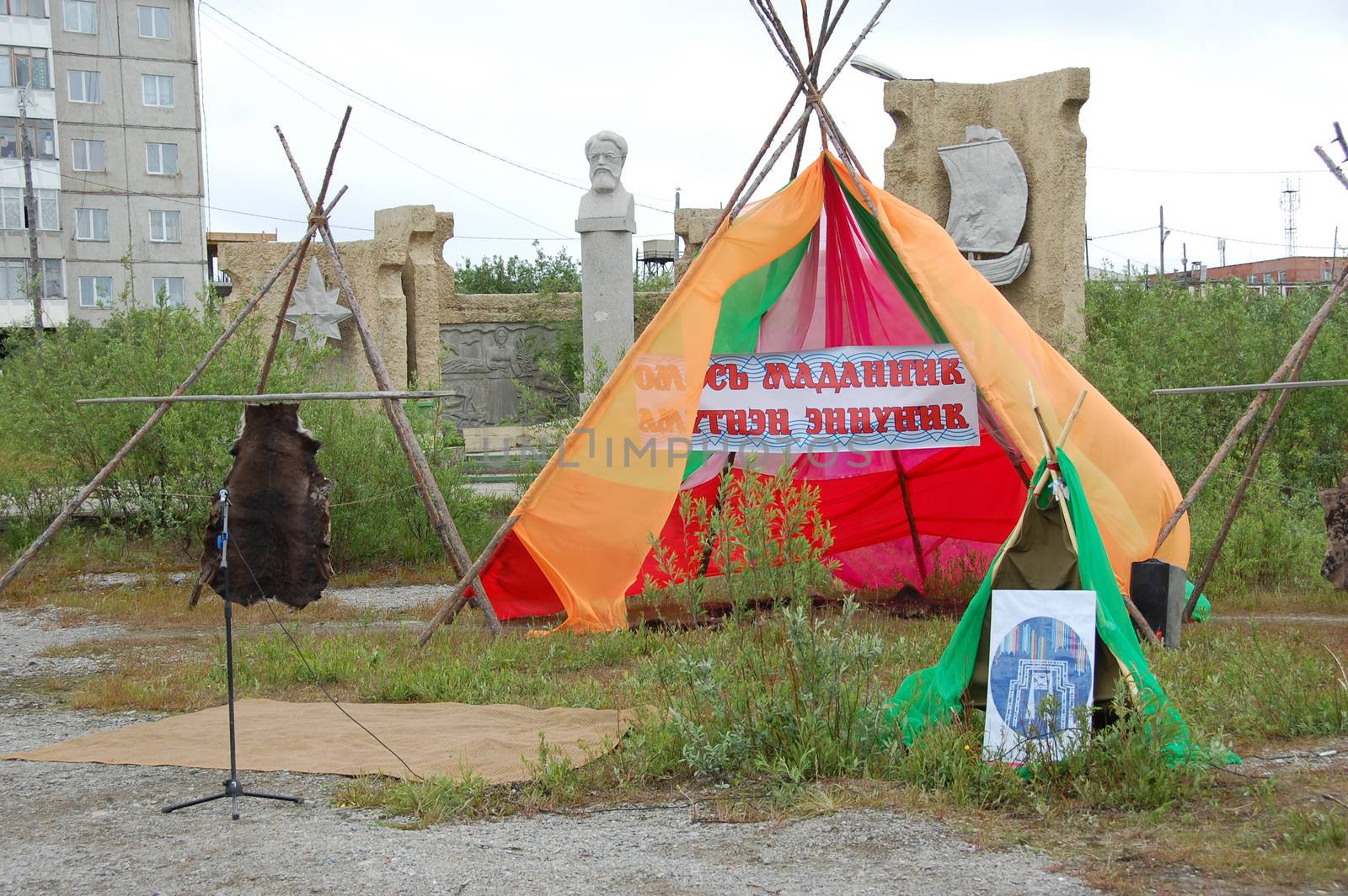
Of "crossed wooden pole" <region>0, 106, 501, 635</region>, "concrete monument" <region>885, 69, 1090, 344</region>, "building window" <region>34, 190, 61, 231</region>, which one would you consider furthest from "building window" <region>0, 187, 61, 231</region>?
"crossed wooden pole" <region>0, 106, 501, 635</region>

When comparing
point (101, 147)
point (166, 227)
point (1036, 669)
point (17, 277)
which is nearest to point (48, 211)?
point (17, 277)

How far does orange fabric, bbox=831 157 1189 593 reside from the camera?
23.2ft

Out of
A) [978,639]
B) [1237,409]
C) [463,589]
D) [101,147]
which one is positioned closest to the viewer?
[978,639]

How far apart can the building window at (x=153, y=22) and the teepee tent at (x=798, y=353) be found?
34936 millimetres

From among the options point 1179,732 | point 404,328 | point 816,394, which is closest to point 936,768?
point 1179,732

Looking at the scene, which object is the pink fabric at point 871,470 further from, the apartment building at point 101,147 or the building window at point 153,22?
the building window at point 153,22

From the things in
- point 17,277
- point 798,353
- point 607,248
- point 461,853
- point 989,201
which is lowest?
point 461,853

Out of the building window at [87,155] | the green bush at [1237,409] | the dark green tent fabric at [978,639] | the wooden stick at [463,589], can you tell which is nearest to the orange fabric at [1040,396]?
the green bush at [1237,409]

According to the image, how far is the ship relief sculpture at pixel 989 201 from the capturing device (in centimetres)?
1355

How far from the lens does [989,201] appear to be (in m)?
13.6

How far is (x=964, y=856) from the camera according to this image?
12.6 feet

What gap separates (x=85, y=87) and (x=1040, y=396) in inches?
1464

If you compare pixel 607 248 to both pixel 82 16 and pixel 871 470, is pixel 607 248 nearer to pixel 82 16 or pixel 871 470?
pixel 871 470

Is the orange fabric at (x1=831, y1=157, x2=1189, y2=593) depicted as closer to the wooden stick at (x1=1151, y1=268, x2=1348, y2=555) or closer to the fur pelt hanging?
the wooden stick at (x1=1151, y1=268, x2=1348, y2=555)
